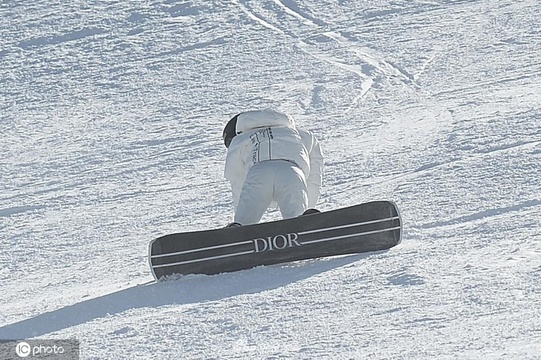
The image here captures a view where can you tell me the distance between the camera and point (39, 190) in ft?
28.1

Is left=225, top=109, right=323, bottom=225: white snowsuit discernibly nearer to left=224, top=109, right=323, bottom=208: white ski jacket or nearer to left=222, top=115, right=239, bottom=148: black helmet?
left=224, top=109, right=323, bottom=208: white ski jacket

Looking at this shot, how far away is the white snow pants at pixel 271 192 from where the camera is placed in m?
5.35

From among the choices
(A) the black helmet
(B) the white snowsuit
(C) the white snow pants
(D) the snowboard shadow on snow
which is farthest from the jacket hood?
(D) the snowboard shadow on snow

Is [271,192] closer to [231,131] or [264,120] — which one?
[264,120]

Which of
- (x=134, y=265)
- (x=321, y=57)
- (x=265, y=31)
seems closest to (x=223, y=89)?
(x=321, y=57)

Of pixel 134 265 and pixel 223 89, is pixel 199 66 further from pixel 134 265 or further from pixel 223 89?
pixel 134 265

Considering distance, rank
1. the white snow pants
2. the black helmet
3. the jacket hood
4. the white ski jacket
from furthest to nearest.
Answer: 1. the black helmet
2. the jacket hood
3. the white ski jacket
4. the white snow pants

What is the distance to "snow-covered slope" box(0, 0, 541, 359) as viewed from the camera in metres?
3.96

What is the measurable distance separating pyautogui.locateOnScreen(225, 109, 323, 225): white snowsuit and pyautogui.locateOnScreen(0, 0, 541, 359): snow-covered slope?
387mm

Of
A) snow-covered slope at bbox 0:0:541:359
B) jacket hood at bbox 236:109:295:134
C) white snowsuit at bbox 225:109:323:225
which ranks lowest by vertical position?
snow-covered slope at bbox 0:0:541:359

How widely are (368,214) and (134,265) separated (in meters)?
1.49

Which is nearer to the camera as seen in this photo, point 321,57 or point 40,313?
point 40,313

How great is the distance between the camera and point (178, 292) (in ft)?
15.8

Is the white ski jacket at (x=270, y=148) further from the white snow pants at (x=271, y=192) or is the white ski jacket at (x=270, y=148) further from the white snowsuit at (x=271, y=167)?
the white snow pants at (x=271, y=192)
